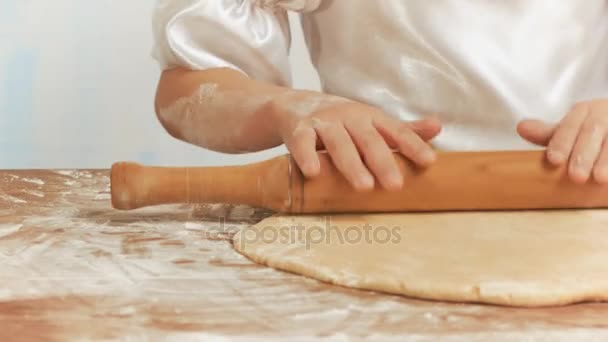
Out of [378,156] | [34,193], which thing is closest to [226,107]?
[378,156]

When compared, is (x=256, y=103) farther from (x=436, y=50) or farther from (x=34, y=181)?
(x=34, y=181)

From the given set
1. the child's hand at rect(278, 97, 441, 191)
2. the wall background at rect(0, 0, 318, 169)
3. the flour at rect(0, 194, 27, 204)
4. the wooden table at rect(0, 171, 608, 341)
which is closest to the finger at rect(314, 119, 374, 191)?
the child's hand at rect(278, 97, 441, 191)

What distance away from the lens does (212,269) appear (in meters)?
0.63

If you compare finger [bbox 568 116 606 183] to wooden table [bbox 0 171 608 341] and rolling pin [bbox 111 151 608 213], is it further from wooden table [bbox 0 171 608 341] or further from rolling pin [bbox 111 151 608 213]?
wooden table [bbox 0 171 608 341]

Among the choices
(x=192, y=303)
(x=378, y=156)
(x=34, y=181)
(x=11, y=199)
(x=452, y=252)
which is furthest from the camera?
(x=34, y=181)

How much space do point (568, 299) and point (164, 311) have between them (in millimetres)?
310

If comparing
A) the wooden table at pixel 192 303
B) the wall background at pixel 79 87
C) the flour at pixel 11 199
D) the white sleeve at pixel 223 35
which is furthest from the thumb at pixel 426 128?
the wall background at pixel 79 87

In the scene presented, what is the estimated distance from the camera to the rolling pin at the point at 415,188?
773 millimetres

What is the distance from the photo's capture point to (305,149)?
0.76 meters

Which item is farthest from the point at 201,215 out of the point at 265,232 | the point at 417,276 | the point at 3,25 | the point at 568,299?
the point at 3,25

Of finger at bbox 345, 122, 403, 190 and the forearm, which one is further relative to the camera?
the forearm

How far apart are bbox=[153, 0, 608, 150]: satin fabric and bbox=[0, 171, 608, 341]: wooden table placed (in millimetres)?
383

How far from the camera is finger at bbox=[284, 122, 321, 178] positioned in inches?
29.4

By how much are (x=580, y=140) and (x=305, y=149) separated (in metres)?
0.31
